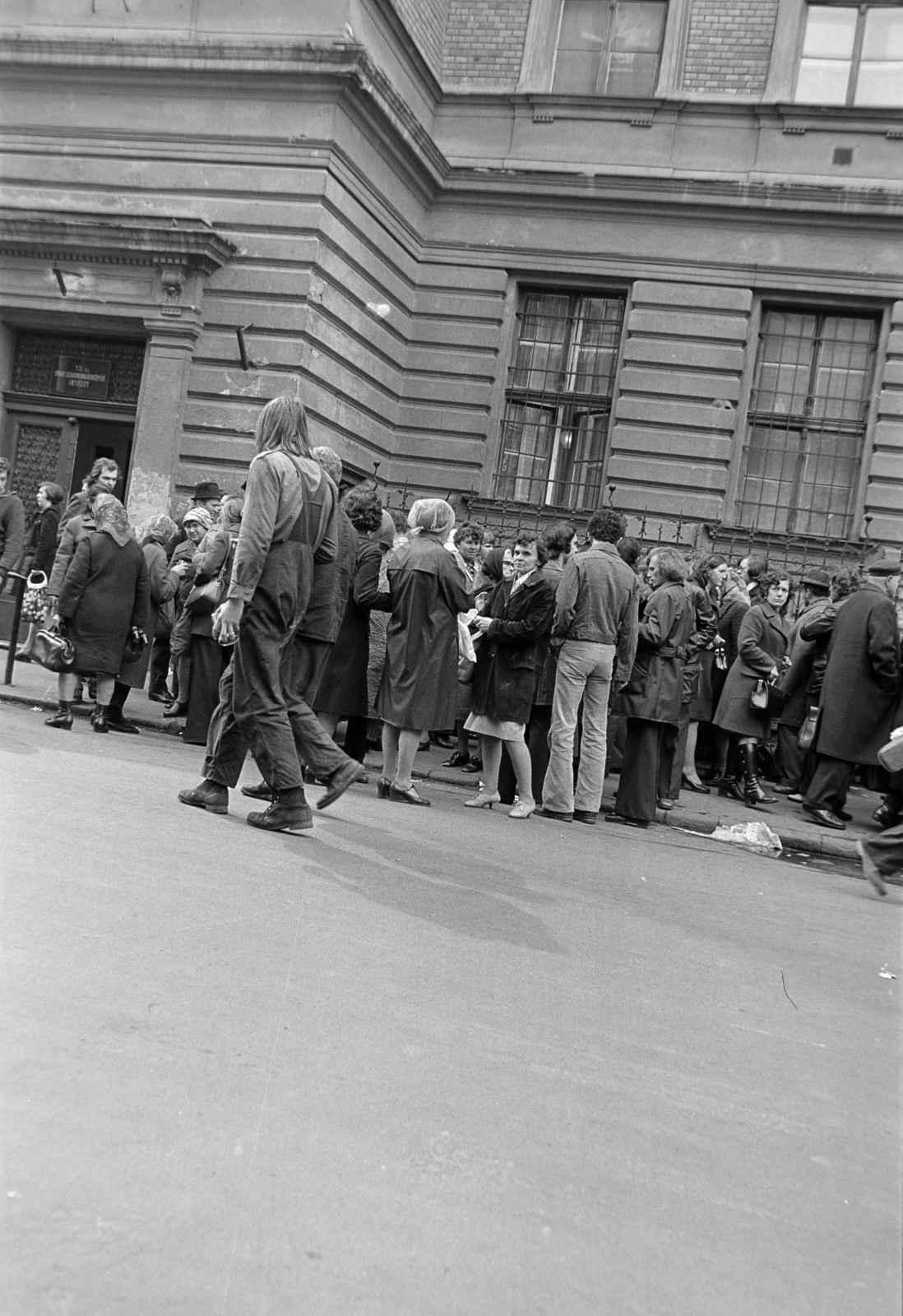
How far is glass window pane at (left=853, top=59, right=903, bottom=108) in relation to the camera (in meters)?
16.2

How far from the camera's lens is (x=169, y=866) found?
5.57 meters

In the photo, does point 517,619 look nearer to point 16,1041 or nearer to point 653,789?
point 653,789

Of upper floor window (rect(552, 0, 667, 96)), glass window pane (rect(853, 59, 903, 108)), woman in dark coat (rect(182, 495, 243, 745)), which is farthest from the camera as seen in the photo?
upper floor window (rect(552, 0, 667, 96))

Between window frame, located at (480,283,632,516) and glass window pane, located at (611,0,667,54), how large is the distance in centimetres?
315

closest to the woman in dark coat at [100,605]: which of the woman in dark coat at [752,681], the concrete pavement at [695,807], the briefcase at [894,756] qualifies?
the concrete pavement at [695,807]

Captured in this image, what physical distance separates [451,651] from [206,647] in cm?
200

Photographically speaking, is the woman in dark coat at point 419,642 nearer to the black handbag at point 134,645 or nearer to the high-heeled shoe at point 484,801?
the high-heeled shoe at point 484,801

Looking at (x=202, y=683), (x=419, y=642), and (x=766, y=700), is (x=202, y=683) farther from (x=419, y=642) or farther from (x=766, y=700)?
(x=766, y=700)

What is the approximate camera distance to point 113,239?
47.4 ft

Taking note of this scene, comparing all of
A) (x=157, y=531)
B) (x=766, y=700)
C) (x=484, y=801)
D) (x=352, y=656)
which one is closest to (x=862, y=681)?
(x=766, y=700)

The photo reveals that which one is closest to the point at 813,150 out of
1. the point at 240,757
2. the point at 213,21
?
the point at 213,21

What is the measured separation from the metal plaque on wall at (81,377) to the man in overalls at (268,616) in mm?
9429

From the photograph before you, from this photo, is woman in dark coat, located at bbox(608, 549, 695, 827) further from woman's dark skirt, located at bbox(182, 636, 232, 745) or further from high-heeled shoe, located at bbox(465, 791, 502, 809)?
woman's dark skirt, located at bbox(182, 636, 232, 745)

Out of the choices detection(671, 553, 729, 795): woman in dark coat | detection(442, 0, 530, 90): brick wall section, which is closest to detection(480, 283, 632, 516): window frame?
detection(442, 0, 530, 90): brick wall section
